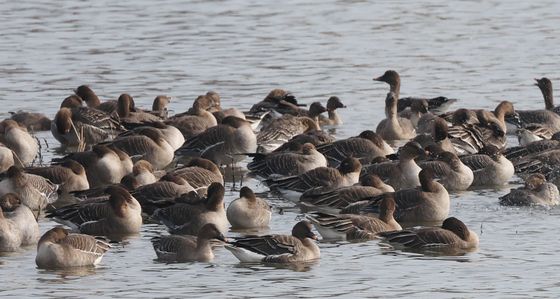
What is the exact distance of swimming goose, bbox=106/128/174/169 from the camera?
23312 mm

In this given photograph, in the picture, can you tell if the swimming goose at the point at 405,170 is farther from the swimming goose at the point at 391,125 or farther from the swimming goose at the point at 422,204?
the swimming goose at the point at 391,125

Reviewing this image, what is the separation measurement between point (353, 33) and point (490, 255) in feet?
66.5

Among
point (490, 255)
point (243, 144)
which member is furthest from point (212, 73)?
point (490, 255)


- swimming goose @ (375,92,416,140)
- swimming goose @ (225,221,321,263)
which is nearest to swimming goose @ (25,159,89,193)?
swimming goose @ (225,221,321,263)

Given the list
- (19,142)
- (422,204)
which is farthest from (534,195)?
(19,142)

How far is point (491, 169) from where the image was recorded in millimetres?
22031

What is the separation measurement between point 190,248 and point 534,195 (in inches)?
207

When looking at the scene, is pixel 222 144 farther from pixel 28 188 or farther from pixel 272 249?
pixel 272 249

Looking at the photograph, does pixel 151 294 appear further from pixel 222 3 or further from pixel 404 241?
pixel 222 3

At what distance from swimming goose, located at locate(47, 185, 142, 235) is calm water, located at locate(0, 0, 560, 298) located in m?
0.31

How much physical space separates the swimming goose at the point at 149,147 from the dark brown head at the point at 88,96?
441 cm

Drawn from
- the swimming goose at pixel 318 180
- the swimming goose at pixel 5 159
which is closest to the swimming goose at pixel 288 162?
the swimming goose at pixel 318 180

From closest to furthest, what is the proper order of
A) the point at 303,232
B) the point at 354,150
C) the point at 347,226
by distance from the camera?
the point at 303,232
the point at 347,226
the point at 354,150

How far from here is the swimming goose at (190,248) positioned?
664 inches
